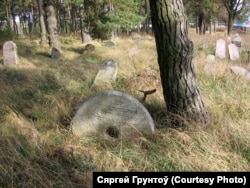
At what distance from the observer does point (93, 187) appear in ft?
9.74

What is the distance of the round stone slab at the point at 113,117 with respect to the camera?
395 centimetres

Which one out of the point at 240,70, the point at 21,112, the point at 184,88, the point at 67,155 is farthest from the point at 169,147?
the point at 240,70

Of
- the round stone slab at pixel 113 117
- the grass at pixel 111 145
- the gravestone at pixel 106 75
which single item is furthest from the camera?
the gravestone at pixel 106 75

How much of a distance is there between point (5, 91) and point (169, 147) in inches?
193

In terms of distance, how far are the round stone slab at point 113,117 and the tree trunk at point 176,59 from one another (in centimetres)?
53

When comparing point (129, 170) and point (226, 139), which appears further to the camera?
point (226, 139)

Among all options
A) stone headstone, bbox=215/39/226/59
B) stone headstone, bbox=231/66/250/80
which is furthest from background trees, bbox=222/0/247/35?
stone headstone, bbox=231/66/250/80

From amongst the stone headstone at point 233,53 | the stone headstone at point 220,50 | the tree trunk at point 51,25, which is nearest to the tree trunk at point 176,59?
the stone headstone at point 233,53

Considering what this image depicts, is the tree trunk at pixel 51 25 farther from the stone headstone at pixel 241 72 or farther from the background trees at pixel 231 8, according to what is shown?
the background trees at pixel 231 8

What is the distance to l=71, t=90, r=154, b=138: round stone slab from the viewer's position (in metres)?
3.95

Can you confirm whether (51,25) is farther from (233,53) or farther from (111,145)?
(111,145)

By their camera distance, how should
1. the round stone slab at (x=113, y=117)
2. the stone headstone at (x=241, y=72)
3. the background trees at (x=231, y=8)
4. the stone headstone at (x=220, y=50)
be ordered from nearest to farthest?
the round stone slab at (x=113, y=117), the stone headstone at (x=241, y=72), the stone headstone at (x=220, y=50), the background trees at (x=231, y=8)

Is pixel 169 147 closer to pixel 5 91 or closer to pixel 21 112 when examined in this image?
pixel 21 112
